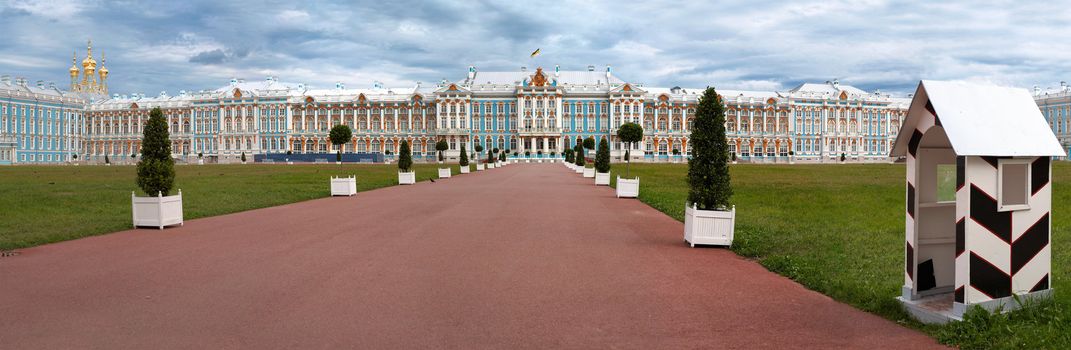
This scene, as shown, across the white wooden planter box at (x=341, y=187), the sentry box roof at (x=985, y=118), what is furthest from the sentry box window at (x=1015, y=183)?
the white wooden planter box at (x=341, y=187)

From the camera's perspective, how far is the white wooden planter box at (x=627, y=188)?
23.4m

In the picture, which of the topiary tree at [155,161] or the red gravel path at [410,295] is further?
the topiary tree at [155,161]

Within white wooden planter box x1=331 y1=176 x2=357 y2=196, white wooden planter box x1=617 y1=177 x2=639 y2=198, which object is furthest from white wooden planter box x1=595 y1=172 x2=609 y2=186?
white wooden planter box x1=331 y1=176 x2=357 y2=196

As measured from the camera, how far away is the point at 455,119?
107 meters

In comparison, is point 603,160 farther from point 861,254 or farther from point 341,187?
point 861,254

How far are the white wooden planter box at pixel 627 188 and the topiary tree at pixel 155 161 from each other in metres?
13.2

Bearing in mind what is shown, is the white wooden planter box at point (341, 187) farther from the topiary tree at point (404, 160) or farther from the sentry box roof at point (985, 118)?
the sentry box roof at point (985, 118)

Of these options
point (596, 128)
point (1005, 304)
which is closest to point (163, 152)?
point (1005, 304)

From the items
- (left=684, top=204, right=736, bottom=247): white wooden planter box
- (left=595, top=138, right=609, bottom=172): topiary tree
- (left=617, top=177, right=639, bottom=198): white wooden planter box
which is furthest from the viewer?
(left=595, top=138, right=609, bottom=172): topiary tree

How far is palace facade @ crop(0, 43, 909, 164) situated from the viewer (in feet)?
350

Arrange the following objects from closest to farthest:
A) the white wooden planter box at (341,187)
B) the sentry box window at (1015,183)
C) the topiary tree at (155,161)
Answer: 1. the sentry box window at (1015,183)
2. the topiary tree at (155,161)
3. the white wooden planter box at (341,187)

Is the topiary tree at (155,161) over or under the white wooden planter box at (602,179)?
over

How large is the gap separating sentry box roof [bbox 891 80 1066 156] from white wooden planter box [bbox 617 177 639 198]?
56.8 ft

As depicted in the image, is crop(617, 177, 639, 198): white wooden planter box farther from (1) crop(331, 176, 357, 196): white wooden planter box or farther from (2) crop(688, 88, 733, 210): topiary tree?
(2) crop(688, 88, 733, 210): topiary tree
